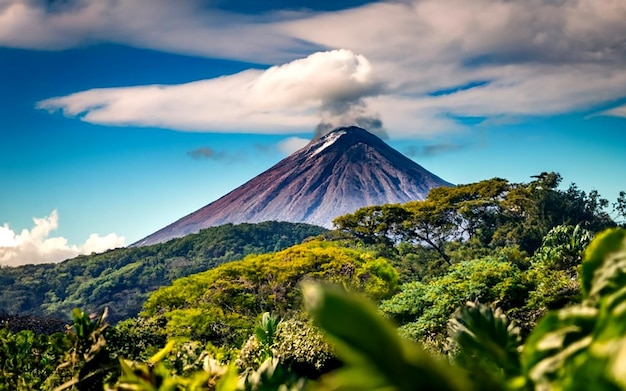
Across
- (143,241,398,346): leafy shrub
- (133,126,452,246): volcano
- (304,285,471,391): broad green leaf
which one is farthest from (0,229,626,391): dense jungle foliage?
(133,126,452,246): volcano

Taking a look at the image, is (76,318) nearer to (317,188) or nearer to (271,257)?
(271,257)

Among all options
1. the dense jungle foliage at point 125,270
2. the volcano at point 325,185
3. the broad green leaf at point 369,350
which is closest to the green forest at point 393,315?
the broad green leaf at point 369,350

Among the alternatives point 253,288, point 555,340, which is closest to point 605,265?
point 555,340

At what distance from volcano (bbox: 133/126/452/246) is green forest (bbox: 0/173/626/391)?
259 feet

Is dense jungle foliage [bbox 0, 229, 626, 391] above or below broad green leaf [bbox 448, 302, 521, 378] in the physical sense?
above

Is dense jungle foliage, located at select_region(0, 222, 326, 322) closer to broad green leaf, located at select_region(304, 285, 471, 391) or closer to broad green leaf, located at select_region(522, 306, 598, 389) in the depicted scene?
broad green leaf, located at select_region(522, 306, 598, 389)

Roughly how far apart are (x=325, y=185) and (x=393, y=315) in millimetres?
128662

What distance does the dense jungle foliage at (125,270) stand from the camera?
6894cm

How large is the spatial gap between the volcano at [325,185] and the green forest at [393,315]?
259 feet

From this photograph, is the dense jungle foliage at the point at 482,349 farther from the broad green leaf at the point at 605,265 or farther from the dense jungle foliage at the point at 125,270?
the dense jungle foliage at the point at 125,270

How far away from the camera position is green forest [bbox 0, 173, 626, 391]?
494mm

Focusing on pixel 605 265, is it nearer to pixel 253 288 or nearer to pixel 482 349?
pixel 482 349

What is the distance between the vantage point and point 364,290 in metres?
24.4

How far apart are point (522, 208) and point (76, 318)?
35434 mm
